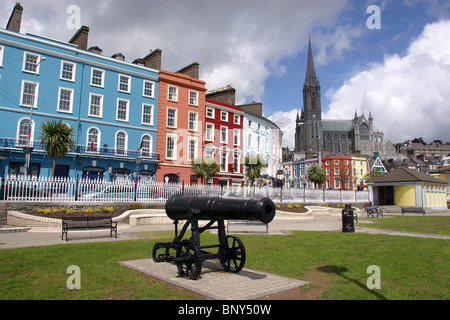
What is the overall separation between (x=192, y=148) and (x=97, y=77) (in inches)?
484

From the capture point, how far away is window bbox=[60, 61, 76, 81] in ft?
96.7

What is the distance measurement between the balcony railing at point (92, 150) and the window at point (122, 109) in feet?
11.8

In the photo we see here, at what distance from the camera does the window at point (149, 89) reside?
1358 inches

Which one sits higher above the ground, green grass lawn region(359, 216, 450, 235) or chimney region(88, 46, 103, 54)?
chimney region(88, 46, 103, 54)

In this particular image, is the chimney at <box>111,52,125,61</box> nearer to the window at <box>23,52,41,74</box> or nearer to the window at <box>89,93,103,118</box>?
the window at <box>89,93,103,118</box>

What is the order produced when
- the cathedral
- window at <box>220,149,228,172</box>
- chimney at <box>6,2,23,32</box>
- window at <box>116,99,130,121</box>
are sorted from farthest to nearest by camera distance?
1. the cathedral
2. window at <box>220,149,228,172</box>
3. window at <box>116,99,130,121</box>
4. chimney at <box>6,2,23,32</box>

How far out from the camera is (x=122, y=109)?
32.9m

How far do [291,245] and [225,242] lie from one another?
15.0 feet

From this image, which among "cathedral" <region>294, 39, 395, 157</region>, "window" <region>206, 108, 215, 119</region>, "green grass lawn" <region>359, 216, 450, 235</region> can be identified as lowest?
"green grass lawn" <region>359, 216, 450, 235</region>

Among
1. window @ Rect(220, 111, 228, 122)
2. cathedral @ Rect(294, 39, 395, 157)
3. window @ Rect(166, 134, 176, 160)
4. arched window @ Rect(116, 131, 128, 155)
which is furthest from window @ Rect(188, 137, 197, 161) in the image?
cathedral @ Rect(294, 39, 395, 157)

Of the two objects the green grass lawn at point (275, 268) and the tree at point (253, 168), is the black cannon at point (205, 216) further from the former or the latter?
the tree at point (253, 168)

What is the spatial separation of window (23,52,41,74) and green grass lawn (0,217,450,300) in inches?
931
